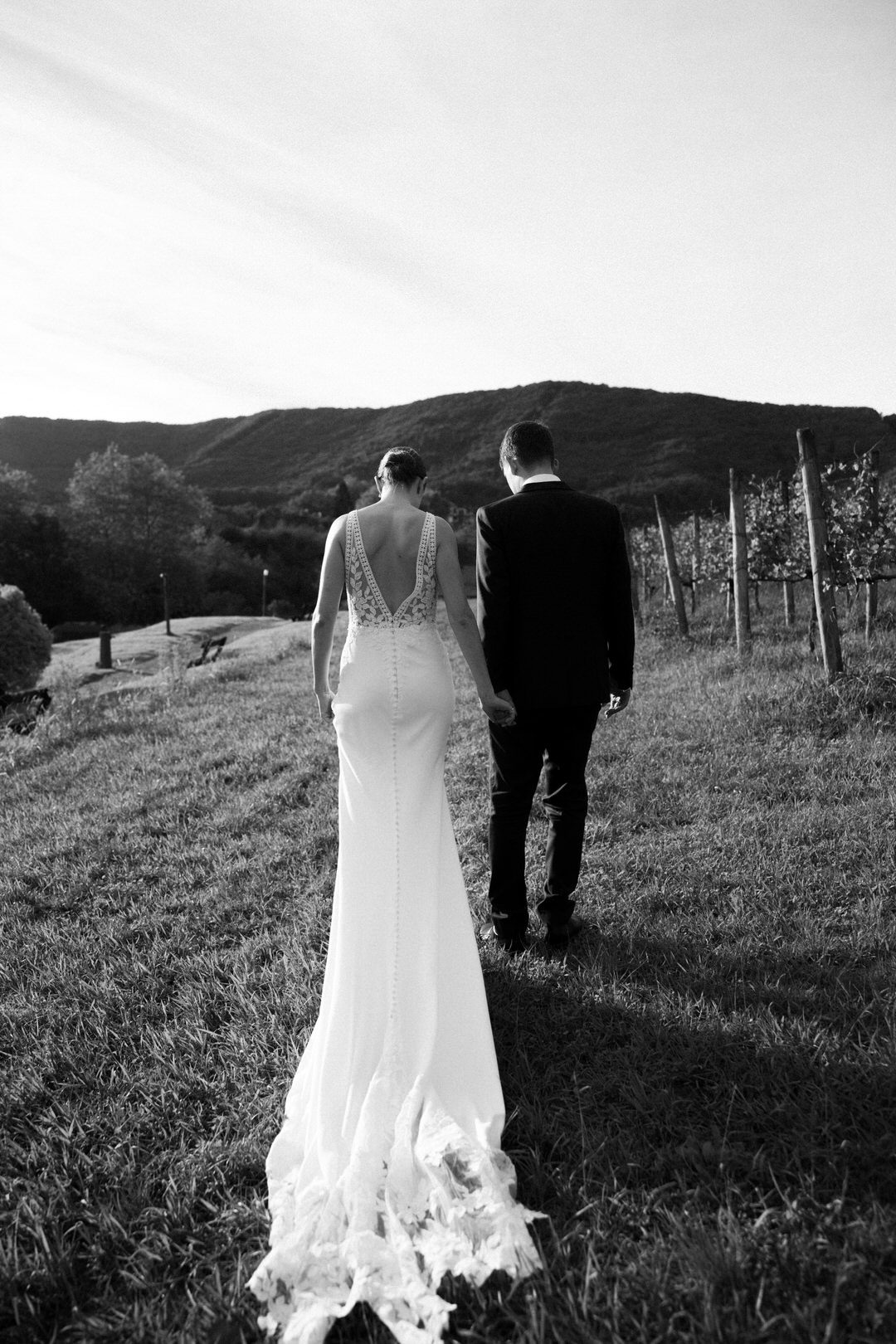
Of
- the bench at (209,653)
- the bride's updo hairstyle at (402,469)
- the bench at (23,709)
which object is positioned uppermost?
the bride's updo hairstyle at (402,469)

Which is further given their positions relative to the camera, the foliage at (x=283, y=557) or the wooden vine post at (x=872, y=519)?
the foliage at (x=283, y=557)

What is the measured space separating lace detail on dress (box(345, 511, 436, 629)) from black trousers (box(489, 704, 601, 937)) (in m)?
0.76

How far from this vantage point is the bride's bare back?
10.5 feet

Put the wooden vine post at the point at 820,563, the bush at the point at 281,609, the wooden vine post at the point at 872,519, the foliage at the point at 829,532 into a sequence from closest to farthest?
the wooden vine post at the point at 820,563 → the wooden vine post at the point at 872,519 → the foliage at the point at 829,532 → the bush at the point at 281,609

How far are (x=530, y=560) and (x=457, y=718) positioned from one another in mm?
5148

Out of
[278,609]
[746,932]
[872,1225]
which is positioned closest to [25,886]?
[746,932]

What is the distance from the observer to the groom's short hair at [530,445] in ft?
11.9

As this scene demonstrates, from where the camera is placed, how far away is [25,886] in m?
5.22

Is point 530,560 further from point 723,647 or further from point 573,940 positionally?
point 723,647

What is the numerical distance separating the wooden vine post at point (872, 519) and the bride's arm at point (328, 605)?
7406 mm

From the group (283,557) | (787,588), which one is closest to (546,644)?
(787,588)

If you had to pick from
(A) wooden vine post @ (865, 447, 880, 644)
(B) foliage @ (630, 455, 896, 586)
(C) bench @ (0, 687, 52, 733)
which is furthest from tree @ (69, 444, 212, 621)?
(A) wooden vine post @ (865, 447, 880, 644)

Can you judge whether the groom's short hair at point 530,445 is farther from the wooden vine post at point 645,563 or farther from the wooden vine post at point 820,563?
the wooden vine post at point 645,563

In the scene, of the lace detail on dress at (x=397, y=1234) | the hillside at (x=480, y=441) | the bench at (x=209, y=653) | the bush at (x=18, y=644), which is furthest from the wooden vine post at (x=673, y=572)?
the hillside at (x=480, y=441)
